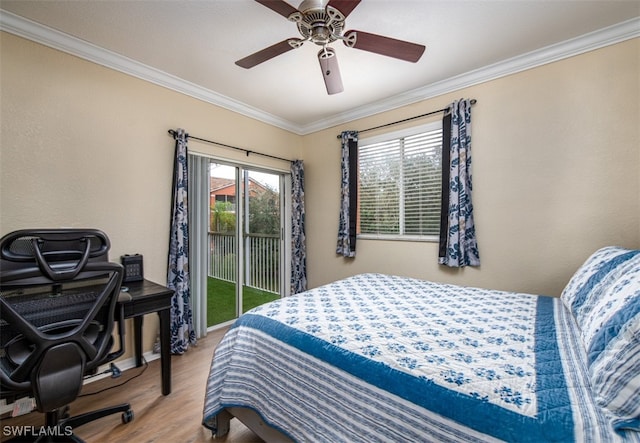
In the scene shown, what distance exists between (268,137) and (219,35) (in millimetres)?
1599

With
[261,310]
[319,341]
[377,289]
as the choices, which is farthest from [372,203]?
[319,341]

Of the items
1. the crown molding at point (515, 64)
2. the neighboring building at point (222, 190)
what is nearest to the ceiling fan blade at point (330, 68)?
the crown molding at point (515, 64)

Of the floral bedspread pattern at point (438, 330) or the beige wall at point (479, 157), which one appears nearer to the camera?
the floral bedspread pattern at point (438, 330)

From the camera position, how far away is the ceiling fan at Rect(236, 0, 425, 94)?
4.63 ft

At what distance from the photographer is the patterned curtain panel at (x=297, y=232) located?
3838 millimetres

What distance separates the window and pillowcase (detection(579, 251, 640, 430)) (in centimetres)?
171

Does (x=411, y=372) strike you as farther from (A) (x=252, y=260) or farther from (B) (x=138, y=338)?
(A) (x=252, y=260)

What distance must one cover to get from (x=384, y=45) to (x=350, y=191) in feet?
6.22

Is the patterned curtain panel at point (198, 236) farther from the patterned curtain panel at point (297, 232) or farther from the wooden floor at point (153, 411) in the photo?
the patterned curtain panel at point (297, 232)

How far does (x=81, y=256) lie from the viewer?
1.35 m

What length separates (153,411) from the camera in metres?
1.83

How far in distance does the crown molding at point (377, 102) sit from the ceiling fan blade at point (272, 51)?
1242 millimetres

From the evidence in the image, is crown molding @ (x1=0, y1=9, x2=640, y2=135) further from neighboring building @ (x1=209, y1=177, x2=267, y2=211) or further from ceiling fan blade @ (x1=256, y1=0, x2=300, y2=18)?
ceiling fan blade @ (x1=256, y1=0, x2=300, y2=18)

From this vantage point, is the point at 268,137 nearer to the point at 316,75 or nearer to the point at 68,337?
the point at 316,75
